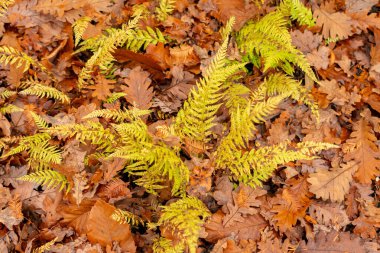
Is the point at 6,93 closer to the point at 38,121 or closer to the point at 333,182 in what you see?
the point at 38,121

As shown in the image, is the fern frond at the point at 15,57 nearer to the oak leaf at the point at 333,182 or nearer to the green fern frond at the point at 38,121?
the green fern frond at the point at 38,121

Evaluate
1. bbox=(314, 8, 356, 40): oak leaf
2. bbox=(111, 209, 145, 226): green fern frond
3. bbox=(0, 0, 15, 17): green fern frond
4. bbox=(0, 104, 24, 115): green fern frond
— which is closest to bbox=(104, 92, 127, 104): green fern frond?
bbox=(0, 104, 24, 115): green fern frond

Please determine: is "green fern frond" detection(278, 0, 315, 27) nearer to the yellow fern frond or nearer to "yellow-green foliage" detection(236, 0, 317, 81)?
"yellow-green foliage" detection(236, 0, 317, 81)

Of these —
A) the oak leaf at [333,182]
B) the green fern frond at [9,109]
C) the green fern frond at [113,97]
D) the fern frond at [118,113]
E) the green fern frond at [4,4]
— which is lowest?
the oak leaf at [333,182]

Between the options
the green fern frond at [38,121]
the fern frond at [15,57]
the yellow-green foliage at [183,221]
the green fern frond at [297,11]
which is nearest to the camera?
the yellow-green foliage at [183,221]

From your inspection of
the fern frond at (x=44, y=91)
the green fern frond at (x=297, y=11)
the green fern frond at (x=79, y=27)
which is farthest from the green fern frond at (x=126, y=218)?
the green fern frond at (x=297, y=11)

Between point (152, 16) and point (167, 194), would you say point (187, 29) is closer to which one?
point (152, 16)
